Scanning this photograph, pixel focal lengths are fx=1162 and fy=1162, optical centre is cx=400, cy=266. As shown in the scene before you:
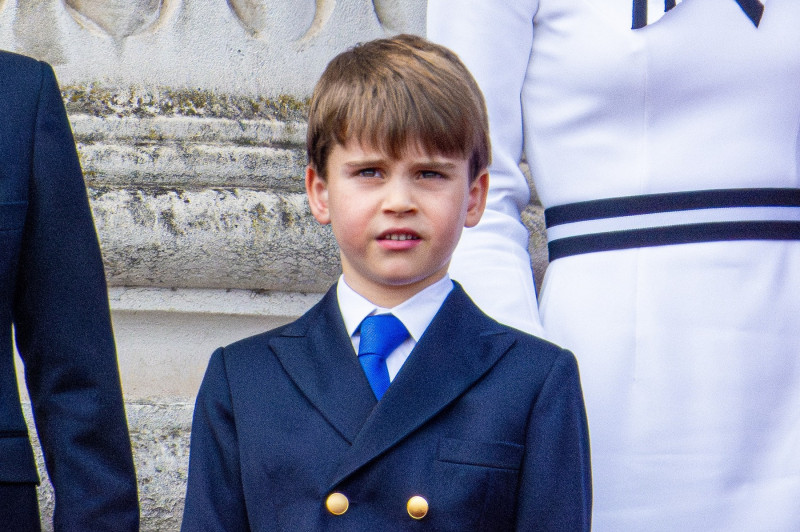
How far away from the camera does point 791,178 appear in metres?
1.39

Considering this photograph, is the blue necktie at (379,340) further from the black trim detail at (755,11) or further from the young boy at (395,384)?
the black trim detail at (755,11)

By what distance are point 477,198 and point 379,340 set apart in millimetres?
223

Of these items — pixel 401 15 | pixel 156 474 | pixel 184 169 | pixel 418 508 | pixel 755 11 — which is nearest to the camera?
pixel 418 508

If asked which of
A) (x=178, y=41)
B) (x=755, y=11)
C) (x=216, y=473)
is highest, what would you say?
(x=755, y=11)

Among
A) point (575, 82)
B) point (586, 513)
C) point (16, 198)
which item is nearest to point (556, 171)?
point (575, 82)

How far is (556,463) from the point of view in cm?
123

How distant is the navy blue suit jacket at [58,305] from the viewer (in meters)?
1.39

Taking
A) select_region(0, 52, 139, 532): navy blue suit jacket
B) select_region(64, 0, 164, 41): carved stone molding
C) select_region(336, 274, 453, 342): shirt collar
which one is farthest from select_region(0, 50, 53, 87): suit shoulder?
select_region(64, 0, 164, 41): carved stone molding

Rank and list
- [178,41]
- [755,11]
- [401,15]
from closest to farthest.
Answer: [755,11], [178,41], [401,15]

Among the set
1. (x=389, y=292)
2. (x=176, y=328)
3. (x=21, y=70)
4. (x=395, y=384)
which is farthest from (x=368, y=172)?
(x=176, y=328)

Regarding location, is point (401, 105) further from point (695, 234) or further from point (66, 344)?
point (66, 344)

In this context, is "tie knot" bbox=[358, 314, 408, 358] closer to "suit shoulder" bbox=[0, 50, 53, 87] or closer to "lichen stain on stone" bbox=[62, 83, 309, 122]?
"suit shoulder" bbox=[0, 50, 53, 87]

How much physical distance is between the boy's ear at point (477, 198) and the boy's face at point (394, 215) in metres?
0.05

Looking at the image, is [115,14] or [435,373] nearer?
[435,373]
